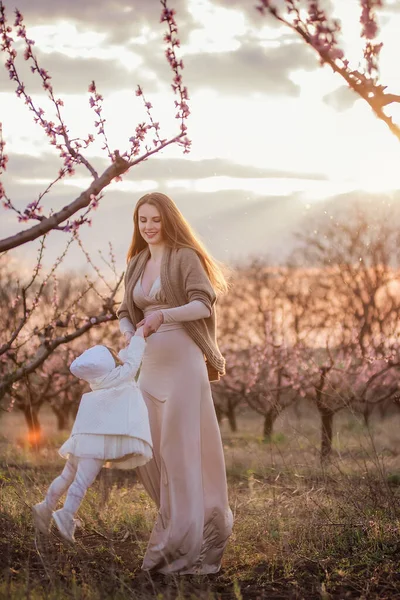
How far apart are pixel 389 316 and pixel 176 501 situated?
16553 mm

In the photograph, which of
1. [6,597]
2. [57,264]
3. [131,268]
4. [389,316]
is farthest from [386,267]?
[6,597]

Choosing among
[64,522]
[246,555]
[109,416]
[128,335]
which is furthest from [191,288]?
[246,555]

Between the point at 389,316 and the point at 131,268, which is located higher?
the point at 131,268

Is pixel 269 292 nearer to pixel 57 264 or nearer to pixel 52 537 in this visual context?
pixel 57 264

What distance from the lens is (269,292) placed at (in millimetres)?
24219

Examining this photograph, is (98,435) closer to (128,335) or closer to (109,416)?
(109,416)

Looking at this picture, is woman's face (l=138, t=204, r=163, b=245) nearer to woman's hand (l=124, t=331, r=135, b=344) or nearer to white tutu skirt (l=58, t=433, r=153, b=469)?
woman's hand (l=124, t=331, r=135, b=344)

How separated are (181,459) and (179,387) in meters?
0.41

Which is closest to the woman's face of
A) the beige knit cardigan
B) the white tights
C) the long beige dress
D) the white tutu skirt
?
the beige knit cardigan

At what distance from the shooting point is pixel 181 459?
164 inches

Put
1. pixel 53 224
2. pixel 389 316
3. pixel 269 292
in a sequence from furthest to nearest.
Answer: pixel 269 292, pixel 389 316, pixel 53 224

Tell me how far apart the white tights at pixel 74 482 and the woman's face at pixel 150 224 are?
141 centimetres

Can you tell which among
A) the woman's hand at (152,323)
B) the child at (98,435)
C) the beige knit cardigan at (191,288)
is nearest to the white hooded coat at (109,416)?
the child at (98,435)

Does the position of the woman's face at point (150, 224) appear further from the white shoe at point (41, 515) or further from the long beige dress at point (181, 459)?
the white shoe at point (41, 515)
